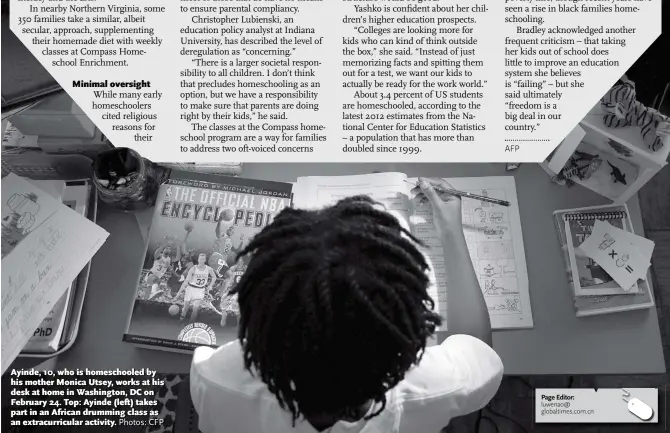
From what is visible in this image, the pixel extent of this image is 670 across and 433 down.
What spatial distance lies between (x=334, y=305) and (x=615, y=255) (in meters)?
0.59

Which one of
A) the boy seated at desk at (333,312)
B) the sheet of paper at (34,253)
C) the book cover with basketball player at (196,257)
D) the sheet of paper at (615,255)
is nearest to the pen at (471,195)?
the sheet of paper at (615,255)

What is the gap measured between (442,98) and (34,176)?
0.69 metres

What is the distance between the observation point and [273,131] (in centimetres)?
82

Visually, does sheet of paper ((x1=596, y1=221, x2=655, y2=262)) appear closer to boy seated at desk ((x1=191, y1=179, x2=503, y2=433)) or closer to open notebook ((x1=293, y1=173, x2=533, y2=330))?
open notebook ((x1=293, y1=173, x2=533, y2=330))

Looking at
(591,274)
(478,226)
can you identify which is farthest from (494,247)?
(591,274)

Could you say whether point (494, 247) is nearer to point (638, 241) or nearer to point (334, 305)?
point (638, 241)

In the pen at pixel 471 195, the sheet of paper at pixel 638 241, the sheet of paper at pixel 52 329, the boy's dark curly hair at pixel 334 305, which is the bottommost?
the sheet of paper at pixel 52 329

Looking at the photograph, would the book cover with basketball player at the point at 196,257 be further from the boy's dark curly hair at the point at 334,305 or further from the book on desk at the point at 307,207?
the boy's dark curly hair at the point at 334,305

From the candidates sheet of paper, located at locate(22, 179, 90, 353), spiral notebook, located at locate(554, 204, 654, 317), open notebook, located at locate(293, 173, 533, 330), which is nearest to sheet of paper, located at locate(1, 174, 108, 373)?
sheet of paper, located at locate(22, 179, 90, 353)

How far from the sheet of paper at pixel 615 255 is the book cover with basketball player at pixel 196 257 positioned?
494 mm

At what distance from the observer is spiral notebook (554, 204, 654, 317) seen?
32.0 inches

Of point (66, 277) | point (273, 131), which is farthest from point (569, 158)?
point (66, 277)

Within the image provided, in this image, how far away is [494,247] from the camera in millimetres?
852

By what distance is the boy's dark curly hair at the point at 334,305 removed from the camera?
44cm
